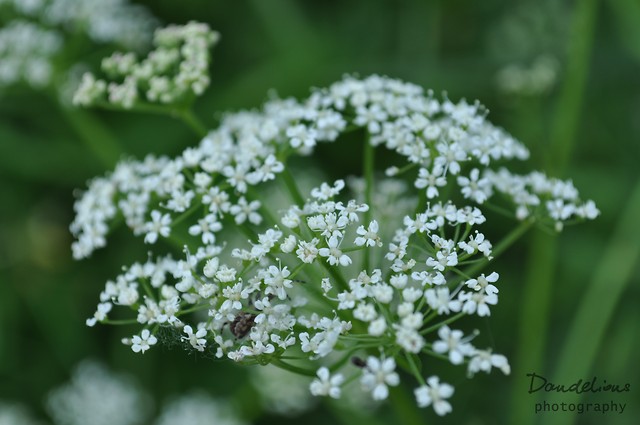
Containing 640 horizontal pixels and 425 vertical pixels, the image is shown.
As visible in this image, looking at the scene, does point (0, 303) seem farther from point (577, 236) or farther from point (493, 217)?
point (577, 236)

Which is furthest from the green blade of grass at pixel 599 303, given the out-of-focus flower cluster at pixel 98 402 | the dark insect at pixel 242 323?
the out-of-focus flower cluster at pixel 98 402

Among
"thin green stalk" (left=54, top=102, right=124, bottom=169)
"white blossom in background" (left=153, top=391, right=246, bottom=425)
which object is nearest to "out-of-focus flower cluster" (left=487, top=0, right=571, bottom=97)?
"thin green stalk" (left=54, top=102, right=124, bottom=169)

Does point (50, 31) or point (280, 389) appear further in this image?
point (50, 31)

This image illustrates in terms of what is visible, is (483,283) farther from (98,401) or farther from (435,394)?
(98,401)

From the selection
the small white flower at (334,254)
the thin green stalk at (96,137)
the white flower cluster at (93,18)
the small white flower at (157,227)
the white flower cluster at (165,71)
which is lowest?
the small white flower at (334,254)

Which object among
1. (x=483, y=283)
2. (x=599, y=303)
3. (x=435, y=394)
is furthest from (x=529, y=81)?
(x=435, y=394)

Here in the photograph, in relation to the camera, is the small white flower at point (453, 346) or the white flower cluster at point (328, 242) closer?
the small white flower at point (453, 346)

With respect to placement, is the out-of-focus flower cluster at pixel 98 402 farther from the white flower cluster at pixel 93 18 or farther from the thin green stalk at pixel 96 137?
the white flower cluster at pixel 93 18
